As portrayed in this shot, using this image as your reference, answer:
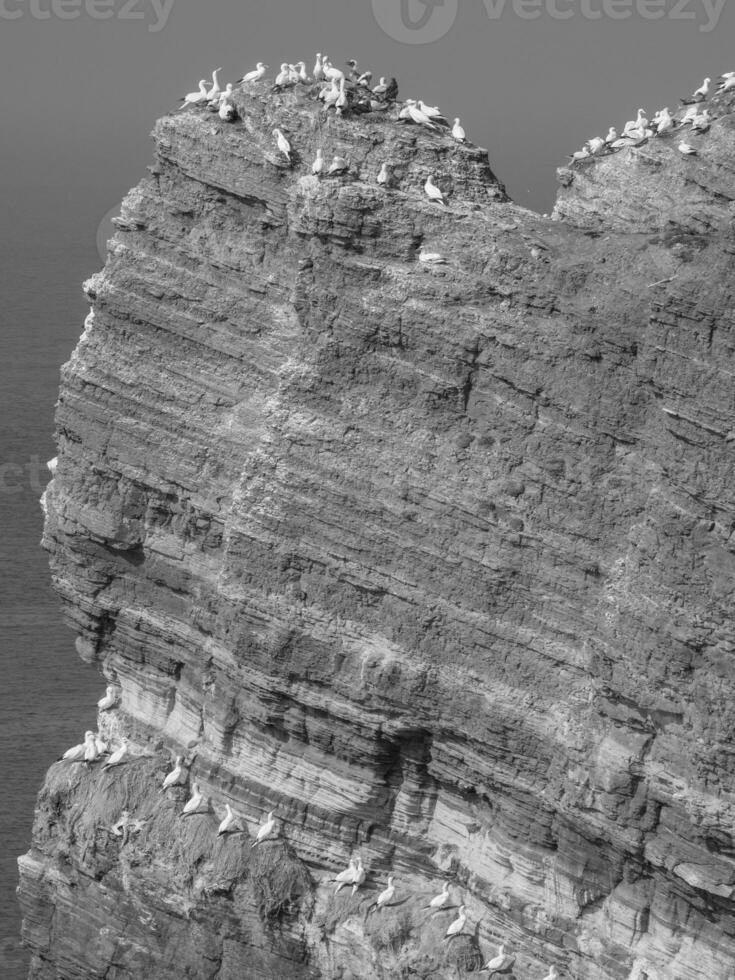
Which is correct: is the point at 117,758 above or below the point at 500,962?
above

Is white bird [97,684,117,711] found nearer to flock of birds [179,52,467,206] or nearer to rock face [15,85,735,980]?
rock face [15,85,735,980]

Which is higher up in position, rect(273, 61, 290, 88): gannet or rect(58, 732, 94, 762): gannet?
rect(273, 61, 290, 88): gannet

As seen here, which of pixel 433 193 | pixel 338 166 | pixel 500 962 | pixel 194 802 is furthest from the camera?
pixel 194 802

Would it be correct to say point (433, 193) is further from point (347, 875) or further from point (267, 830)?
point (347, 875)

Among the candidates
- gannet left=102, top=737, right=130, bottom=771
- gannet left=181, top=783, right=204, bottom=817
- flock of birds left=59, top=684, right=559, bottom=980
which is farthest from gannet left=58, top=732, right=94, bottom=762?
gannet left=181, top=783, right=204, bottom=817

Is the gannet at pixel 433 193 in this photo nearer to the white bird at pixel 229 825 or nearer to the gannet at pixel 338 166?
the gannet at pixel 338 166

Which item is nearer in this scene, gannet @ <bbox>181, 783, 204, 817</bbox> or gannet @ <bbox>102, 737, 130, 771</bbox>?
gannet @ <bbox>181, 783, 204, 817</bbox>

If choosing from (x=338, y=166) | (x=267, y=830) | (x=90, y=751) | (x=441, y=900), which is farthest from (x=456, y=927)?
Answer: (x=338, y=166)

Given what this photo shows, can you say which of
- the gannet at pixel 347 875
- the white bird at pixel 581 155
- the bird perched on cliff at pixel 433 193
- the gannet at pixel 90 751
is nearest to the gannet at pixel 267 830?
the gannet at pixel 347 875
